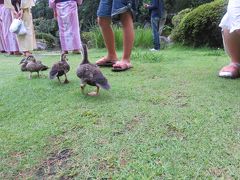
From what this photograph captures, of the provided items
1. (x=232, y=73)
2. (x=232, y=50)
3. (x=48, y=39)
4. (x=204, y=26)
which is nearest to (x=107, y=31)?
(x=232, y=50)

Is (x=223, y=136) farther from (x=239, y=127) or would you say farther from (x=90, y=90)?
(x=90, y=90)

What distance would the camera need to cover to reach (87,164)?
2164 millimetres

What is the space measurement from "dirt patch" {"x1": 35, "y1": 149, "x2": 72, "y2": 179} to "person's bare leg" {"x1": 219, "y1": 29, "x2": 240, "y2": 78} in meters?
2.22

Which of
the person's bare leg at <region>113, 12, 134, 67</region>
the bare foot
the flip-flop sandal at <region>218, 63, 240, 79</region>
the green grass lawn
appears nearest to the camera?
the green grass lawn

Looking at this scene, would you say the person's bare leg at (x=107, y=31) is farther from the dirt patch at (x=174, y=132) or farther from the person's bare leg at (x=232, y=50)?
the dirt patch at (x=174, y=132)

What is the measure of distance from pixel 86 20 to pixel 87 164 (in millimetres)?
19324

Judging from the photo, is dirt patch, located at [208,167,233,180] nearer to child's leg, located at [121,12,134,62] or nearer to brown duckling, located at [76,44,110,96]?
brown duckling, located at [76,44,110,96]

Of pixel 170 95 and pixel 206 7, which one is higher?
pixel 206 7

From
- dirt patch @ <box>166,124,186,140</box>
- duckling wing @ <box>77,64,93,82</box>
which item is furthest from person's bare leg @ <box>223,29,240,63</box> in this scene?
dirt patch @ <box>166,124,186,140</box>

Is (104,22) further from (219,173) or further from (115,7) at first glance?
(219,173)

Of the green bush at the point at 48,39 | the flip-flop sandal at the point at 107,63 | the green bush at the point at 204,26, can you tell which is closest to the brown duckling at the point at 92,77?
the flip-flop sandal at the point at 107,63

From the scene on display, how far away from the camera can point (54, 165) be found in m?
2.22

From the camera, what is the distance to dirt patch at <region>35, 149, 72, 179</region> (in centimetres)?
215

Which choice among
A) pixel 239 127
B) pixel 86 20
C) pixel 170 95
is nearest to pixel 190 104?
pixel 170 95
